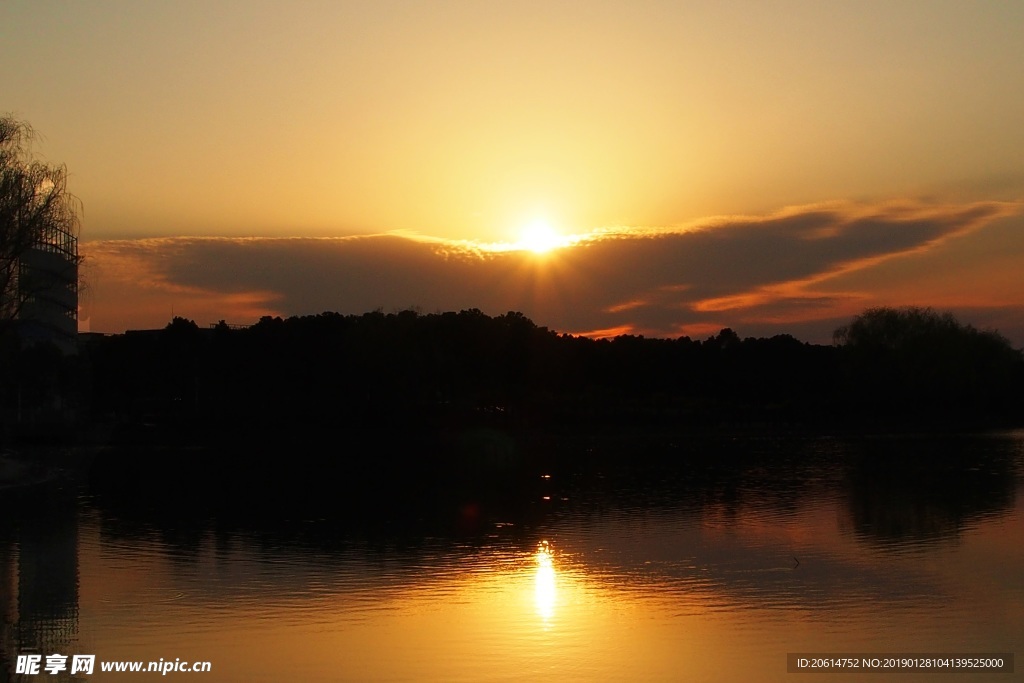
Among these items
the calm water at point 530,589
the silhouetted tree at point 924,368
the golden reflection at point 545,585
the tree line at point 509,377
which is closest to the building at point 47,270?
the calm water at point 530,589

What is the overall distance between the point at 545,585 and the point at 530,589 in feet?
1.18

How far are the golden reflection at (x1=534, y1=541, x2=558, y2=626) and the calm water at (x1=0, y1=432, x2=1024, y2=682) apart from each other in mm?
51

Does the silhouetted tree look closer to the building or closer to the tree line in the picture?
the tree line

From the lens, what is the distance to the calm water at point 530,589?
1179 centimetres

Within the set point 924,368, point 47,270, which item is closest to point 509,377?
point 924,368

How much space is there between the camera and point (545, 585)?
52.1 feet

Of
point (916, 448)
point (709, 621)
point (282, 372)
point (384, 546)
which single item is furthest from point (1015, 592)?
point (282, 372)

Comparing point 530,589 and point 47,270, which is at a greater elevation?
point 47,270

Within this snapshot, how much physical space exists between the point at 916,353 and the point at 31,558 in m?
89.0

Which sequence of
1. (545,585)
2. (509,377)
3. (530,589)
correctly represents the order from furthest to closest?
(509,377), (545,585), (530,589)

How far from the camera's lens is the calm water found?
38.7 ft

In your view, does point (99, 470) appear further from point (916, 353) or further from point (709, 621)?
point (916, 353)

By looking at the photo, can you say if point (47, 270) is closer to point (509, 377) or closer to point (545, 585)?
point (545, 585)

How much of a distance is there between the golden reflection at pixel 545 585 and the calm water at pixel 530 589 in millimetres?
51
